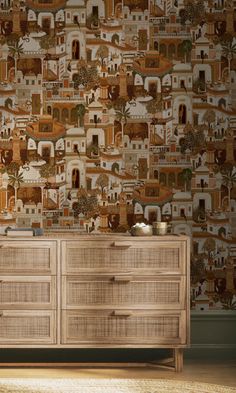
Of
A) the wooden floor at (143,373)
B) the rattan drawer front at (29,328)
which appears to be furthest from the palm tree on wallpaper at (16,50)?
the wooden floor at (143,373)

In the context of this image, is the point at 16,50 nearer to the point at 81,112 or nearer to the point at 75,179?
the point at 81,112

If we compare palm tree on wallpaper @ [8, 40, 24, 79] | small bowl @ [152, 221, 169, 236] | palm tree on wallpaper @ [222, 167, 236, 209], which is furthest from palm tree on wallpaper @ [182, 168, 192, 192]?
palm tree on wallpaper @ [8, 40, 24, 79]

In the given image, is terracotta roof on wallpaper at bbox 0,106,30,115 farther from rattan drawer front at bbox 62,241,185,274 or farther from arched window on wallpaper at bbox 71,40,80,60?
rattan drawer front at bbox 62,241,185,274

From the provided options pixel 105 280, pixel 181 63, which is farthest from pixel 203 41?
pixel 105 280

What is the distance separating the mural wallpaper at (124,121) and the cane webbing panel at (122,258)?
24.6 inches

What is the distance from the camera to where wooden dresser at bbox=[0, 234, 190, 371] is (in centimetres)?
506

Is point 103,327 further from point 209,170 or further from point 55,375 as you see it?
point 209,170

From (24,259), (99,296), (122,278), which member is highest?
(24,259)

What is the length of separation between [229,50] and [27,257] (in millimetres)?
2068

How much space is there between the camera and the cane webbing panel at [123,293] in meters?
5.07

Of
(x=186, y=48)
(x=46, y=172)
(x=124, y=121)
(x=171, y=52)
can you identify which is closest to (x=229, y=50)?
(x=186, y=48)

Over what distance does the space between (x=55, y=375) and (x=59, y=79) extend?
205cm

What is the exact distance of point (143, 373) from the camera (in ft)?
16.6

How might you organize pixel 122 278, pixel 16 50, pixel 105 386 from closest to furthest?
pixel 105 386 < pixel 122 278 < pixel 16 50
